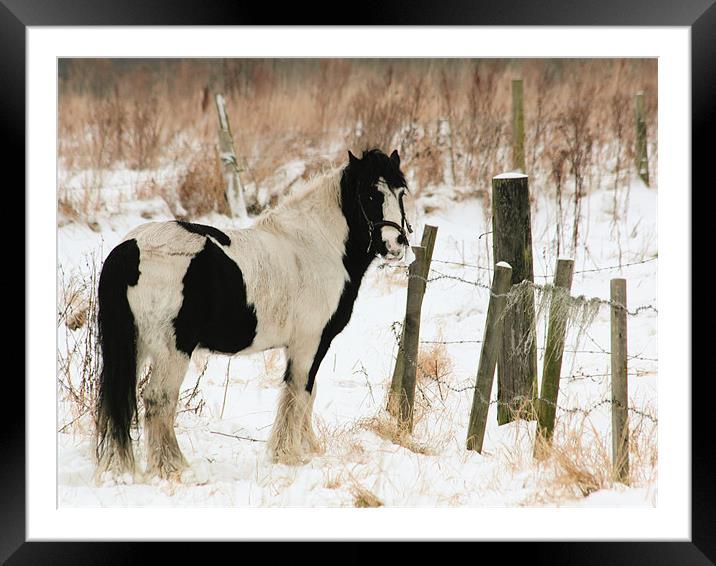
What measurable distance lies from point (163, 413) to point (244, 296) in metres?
0.75

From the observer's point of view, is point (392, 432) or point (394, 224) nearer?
point (394, 224)

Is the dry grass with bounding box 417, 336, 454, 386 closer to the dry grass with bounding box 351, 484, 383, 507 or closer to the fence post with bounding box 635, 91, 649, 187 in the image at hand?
the dry grass with bounding box 351, 484, 383, 507

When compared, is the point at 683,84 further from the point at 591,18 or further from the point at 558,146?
the point at 558,146

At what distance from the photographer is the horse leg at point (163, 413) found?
419cm

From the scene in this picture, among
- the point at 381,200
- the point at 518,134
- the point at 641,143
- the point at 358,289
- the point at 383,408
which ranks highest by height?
the point at 518,134

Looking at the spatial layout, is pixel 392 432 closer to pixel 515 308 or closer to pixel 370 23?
pixel 515 308

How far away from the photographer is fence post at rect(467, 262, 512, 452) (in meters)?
4.48

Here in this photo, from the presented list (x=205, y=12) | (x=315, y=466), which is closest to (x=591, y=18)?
(x=205, y=12)

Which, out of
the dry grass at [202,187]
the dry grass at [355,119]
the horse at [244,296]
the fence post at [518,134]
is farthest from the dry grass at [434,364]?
the dry grass at [202,187]

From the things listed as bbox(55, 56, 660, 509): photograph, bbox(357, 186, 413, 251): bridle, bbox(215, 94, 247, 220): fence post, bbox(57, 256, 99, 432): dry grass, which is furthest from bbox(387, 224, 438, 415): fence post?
bbox(215, 94, 247, 220): fence post

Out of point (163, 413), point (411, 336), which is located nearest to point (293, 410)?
point (163, 413)

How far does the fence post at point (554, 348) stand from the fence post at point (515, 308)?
0.21 meters

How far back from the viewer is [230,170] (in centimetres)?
664

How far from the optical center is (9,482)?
400 centimetres
